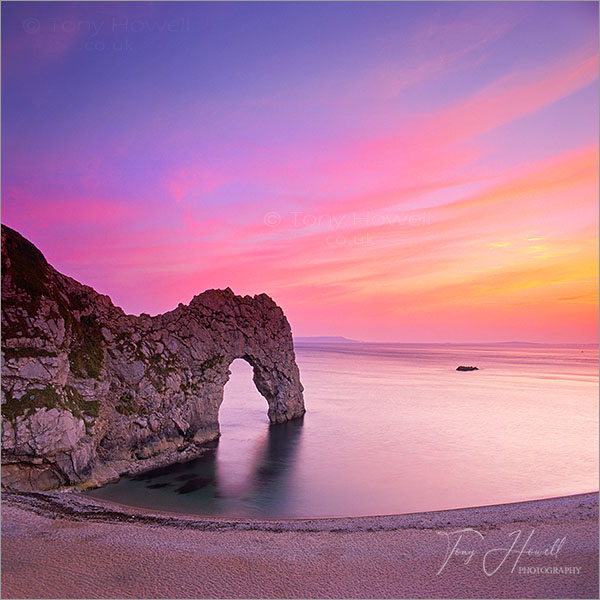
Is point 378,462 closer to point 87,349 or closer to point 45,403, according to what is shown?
point 87,349

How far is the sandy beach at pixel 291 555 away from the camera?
39.0ft

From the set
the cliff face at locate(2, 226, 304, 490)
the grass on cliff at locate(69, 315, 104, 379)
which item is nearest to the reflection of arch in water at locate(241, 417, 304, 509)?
the cliff face at locate(2, 226, 304, 490)

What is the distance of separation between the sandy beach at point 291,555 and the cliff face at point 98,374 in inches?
138

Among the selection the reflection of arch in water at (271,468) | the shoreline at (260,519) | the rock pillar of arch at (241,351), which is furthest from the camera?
the rock pillar of arch at (241,351)

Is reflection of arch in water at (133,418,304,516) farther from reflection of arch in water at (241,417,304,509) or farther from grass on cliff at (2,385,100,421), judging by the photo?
grass on cliff at (2,385,100,421)

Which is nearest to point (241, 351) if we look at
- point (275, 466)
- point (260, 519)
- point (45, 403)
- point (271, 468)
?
point (275, 466)

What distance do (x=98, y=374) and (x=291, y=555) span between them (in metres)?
17.0

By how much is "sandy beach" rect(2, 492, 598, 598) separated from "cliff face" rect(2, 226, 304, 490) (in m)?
3.51

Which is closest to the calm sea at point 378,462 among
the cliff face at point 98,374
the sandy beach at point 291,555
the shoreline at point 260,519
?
the shoreline at point 260,519

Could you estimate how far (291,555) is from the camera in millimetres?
14266

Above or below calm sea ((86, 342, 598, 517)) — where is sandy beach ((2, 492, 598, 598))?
above

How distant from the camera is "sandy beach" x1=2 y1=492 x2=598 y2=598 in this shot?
1189 cm

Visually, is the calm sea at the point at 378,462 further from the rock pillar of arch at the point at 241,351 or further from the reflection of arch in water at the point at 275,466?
the rock pillar of arch at the point at 241,351

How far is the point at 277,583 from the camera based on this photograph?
40.3 feet
